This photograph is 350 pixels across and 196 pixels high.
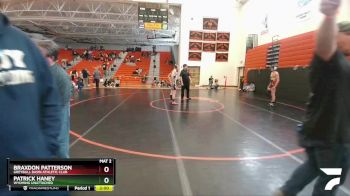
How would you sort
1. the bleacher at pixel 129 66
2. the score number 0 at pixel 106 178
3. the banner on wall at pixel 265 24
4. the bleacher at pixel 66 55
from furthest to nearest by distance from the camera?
the bleacher at pixel 66 55, the bleacher at pixel 129 66, the banner on wall at pixel 265 24, the score number 0 at pixel 106 178

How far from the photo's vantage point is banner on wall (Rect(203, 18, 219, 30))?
85.0ft

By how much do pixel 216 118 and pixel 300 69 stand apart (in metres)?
7.47

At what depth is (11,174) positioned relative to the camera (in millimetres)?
1468

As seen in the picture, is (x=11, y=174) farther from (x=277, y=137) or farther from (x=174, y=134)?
(x=277, y=137)

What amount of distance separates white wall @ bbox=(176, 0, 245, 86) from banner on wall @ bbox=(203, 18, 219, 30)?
1.00ft

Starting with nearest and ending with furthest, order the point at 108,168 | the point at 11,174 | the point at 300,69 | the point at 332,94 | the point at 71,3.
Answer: the point at 11,174 → the point at 108,168 → the point at 332,94 → the point at 300,69 → the point at 71,3

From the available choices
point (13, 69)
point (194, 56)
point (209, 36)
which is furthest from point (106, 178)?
point (209, 36)

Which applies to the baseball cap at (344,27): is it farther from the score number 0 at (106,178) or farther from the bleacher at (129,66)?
the bleacher at (129,66)

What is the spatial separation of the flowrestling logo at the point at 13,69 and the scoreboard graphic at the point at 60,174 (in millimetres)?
421

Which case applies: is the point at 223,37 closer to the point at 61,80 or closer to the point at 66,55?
the point at 61,80

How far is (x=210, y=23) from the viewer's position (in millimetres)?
26031

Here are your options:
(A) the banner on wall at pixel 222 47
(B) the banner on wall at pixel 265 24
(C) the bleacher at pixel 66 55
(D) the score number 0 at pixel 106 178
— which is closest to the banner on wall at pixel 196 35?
(A) the banner on wall at pixel 222 47

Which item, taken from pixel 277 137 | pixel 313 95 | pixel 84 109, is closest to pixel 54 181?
pixel 313 95

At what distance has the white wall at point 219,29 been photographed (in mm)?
25562
